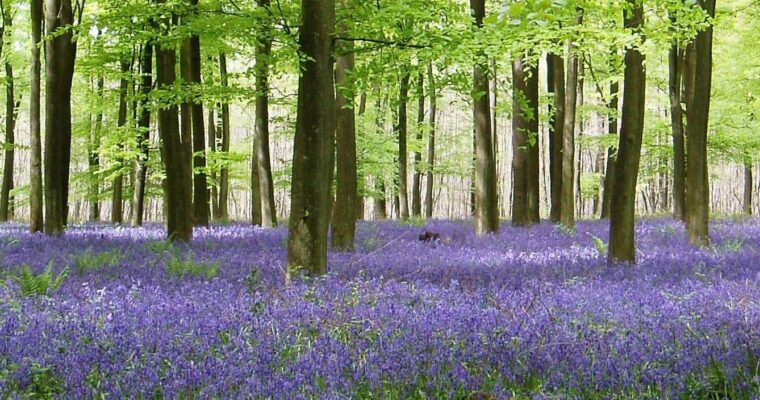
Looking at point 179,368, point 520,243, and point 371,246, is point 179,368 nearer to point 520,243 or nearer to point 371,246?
point 371,246

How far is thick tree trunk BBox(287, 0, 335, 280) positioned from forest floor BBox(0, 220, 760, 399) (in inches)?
19.4

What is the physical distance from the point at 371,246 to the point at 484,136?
14.1ft

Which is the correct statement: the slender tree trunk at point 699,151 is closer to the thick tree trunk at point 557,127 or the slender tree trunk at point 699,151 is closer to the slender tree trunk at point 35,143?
the thick tree trunk at point 557,127

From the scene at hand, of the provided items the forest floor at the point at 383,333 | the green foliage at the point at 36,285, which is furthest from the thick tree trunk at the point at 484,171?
the green foliage at the point at 36,285

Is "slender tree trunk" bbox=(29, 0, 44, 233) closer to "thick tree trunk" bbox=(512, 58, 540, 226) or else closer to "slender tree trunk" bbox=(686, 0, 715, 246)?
"thick tree trunk" bbox=(512, 58, 540, 226)

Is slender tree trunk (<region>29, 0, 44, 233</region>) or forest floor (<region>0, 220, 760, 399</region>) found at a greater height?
slender tree trunk (<region>29, 0, 44, 233</region>)

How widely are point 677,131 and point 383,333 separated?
608 inches

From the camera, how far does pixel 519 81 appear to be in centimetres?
1878

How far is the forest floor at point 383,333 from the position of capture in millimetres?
3971

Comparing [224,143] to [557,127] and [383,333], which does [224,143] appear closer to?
[557,127]

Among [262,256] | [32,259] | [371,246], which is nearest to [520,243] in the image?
[371,246]

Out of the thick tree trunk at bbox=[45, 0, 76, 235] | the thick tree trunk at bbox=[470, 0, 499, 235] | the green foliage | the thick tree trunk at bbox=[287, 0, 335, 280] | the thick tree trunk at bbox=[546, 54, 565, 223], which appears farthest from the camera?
the thick tree trunk at bbox=[546, 54, 565, 223]

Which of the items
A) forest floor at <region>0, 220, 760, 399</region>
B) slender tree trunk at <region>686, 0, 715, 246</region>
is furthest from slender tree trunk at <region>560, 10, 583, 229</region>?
forest floor at <region>0, 220, 760, 399</region>

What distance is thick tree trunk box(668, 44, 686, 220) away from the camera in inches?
725
